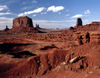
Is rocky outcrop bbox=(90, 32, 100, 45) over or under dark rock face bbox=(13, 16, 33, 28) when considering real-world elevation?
under

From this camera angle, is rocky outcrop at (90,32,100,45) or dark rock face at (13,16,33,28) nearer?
rocky outcrop at (90,32,100,45)

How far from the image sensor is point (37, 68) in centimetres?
889

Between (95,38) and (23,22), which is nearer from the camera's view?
(95,38)

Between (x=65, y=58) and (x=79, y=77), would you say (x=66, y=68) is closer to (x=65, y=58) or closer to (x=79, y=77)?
(x=79, y=77)

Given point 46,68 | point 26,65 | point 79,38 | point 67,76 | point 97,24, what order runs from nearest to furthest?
point 67,76
point 46,68
point 26,65
point 79,38
point 97,24

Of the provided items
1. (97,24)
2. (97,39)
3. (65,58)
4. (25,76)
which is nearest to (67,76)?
(65,58)

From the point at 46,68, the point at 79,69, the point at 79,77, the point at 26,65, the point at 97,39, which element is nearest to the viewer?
the point at 79,77

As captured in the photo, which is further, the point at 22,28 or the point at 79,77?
the point at 22,28

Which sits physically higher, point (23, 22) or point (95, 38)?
point (23, 22)

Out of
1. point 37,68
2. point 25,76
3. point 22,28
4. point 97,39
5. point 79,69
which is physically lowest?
point 25,76

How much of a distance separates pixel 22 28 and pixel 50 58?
80.8 metres

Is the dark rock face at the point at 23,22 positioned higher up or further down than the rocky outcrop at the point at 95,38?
higher up

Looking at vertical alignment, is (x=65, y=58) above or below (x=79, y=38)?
below

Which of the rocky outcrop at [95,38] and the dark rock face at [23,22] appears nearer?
the rocky outcrop at [95,38]
